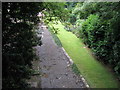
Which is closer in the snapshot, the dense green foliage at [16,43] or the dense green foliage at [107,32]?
the dense green foliage at [16,43]

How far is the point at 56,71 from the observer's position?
639cm

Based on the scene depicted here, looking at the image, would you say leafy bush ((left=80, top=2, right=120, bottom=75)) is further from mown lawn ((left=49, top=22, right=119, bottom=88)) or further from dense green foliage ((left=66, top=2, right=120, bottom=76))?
mown lawn ((left=49, top=22, right=119, bottom=88))

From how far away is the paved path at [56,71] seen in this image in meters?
5.30

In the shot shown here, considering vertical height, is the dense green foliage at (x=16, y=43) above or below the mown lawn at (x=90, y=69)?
above

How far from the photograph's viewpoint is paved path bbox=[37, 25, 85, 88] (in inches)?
209

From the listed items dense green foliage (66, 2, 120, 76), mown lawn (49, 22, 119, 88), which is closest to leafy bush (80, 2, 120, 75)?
dense green foliage (66, 2, 120, 76)

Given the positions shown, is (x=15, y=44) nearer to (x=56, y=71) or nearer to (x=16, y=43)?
(x=16, y=43)

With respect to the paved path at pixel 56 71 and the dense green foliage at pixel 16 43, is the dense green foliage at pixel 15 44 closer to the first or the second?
the dense green foliage at pixel 16 43

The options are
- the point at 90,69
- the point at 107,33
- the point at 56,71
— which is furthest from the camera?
the point at 90,69

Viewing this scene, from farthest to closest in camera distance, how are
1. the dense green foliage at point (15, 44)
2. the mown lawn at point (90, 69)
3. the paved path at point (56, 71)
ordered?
the mown lawn at point (90, 69), the paved path at point (56, 71), the dense green foliage at point (15, 44)

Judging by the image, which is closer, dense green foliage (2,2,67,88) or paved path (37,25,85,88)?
dense green foliage (2,2,67,88)

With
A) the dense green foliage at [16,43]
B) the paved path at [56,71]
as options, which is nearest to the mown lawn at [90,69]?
the paved path at [56,71]

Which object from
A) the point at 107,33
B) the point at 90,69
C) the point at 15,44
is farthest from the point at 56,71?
the point at 15,44

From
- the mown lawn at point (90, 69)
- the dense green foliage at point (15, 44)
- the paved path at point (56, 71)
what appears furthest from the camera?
the mown lawn at point (90, 69)
